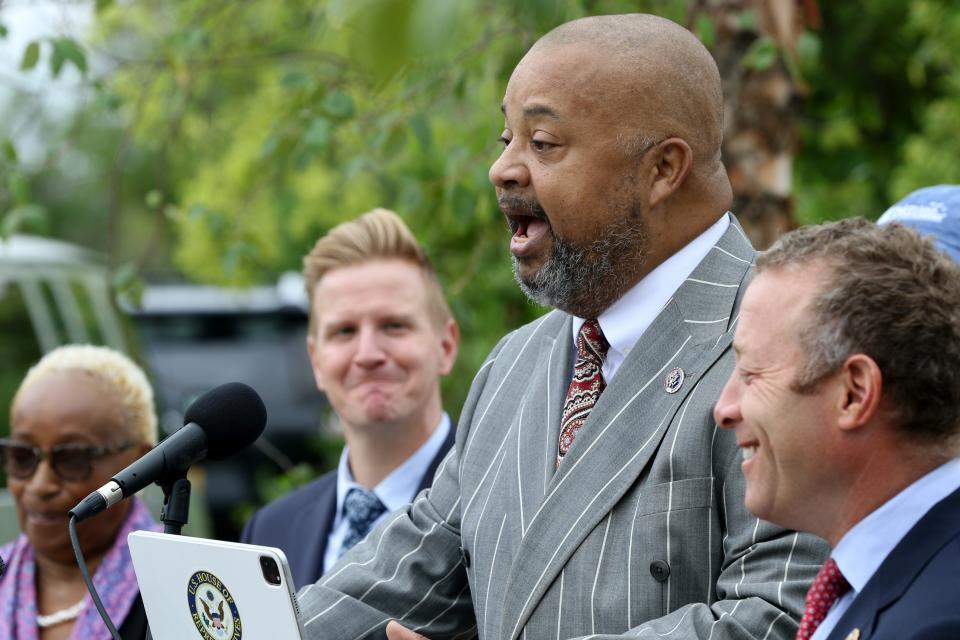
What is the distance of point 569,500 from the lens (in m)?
2.58

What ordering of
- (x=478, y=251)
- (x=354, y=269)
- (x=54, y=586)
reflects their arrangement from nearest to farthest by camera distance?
(x=54, y=586) < (x=354, y=269) < (x=478, y=251)

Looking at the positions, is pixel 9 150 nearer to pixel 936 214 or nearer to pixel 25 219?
pixel 25 219

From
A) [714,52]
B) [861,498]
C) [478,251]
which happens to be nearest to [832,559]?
[861,498]

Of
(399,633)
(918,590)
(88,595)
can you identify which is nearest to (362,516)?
(88,595)

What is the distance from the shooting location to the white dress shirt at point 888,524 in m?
2.10

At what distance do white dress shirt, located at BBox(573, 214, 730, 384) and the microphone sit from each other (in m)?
0.73

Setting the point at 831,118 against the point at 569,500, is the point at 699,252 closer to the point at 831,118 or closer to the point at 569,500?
the point at 569,500

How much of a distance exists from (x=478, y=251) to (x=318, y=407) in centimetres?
1009

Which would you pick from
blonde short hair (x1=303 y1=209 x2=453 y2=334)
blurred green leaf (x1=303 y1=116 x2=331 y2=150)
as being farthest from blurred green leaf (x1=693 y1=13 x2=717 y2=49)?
blurred green leaf (x1=303 y1=116 x2=331 y2=150)

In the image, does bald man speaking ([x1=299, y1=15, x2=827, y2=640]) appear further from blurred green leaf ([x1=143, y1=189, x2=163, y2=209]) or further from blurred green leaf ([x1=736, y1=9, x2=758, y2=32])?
blurred green leaf ([x1=143, y1=189, x2=163, y2=209])

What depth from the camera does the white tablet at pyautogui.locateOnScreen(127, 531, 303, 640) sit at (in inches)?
91.4

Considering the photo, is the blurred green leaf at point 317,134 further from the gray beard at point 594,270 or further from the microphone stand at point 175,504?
the microphone stand at point 175,504

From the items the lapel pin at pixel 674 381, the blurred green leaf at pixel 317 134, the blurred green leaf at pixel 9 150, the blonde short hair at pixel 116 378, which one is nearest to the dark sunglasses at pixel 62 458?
the blonde short hair at pixel 116 378

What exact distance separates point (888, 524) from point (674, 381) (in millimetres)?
556
